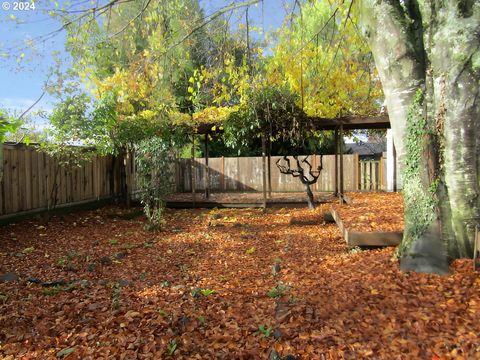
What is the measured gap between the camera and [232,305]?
338cm

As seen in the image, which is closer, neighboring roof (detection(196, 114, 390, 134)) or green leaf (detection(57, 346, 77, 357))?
green leaf (detection(57, 346, 77, 357))

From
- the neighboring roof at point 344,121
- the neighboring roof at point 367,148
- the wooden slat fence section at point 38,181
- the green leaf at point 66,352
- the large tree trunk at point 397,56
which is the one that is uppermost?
the neighboring roof at point 367,148

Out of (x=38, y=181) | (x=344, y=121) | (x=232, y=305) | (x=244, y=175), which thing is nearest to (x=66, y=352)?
(x=232, y=305)

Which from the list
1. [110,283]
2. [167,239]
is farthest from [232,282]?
[167,239]

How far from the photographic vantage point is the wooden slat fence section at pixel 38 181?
7654mm

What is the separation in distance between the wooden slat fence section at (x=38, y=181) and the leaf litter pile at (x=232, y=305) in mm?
2121

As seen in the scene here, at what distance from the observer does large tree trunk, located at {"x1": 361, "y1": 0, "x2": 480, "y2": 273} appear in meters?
3.52

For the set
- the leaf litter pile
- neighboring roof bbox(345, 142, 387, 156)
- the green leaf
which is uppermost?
neighboring roof bbox(345, 142, 387, 156)

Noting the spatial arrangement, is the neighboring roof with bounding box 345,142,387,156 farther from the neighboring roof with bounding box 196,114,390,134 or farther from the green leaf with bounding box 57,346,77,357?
the green leaf with bounding box 57,346,77,357

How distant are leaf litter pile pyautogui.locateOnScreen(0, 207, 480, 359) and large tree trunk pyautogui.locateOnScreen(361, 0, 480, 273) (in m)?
0.39

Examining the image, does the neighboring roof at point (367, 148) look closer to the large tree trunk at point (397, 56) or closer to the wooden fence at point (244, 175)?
the wooden fence at point (244, 175)

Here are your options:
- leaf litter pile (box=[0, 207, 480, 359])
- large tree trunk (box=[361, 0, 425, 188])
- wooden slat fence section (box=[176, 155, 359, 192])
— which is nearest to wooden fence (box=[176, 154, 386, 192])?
wooden slat fence section (box=[176, 155, 359, 192])

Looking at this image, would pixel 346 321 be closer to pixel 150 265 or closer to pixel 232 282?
pixel 232 282

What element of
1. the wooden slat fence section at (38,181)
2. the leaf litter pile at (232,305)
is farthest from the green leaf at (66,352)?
the wooden slat fence section at (38,181)
